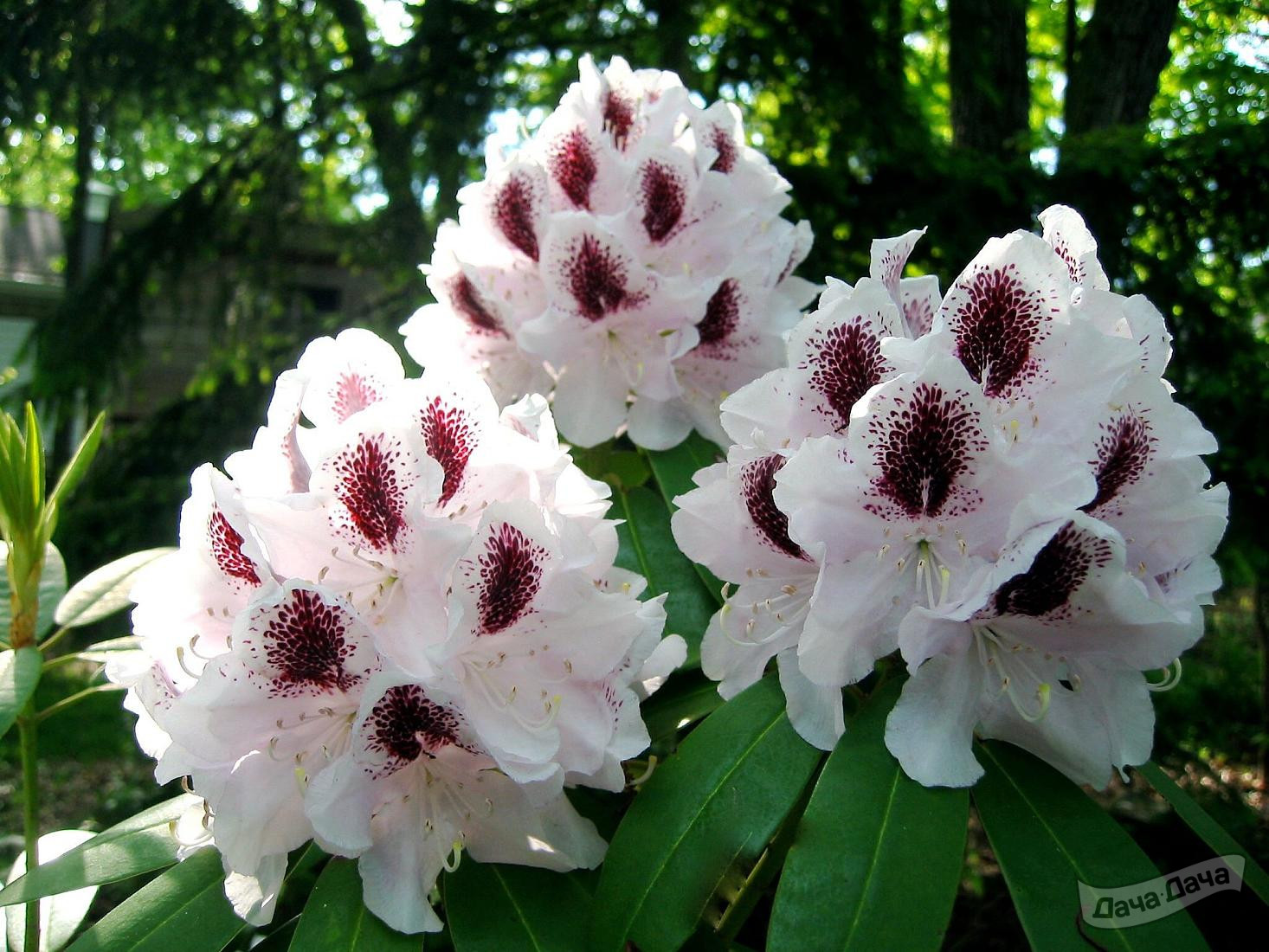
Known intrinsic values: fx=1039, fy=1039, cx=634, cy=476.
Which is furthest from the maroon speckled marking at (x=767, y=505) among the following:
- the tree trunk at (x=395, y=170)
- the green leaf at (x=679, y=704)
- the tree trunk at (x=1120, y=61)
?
the tree trunk at (x=395, y=170)

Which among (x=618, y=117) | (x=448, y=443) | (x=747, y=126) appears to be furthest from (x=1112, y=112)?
(x=448, y=443)

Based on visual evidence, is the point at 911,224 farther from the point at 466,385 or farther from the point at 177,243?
the point at 177,243

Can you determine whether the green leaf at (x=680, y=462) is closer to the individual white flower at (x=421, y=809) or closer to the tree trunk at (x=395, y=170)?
the individual white flower at (x=421, y=809)

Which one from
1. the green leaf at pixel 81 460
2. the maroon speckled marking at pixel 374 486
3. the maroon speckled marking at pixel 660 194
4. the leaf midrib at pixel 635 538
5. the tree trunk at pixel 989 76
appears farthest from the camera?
the tree trunk at pixel 989 76

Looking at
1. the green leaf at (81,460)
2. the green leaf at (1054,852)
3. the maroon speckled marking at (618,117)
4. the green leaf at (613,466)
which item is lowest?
the green leaf at (1054,852)

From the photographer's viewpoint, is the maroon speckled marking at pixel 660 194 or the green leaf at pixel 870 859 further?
the maroon speckled marking at pixel 660 194

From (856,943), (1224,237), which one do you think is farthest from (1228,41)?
(856,943)

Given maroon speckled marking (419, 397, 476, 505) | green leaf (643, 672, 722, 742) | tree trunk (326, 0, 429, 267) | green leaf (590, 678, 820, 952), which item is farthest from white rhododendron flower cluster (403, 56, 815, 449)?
tree trunk (326, 0, 429, 267)
